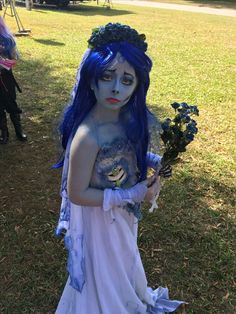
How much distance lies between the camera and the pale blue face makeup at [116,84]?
182cm

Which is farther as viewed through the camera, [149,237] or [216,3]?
[216,3]

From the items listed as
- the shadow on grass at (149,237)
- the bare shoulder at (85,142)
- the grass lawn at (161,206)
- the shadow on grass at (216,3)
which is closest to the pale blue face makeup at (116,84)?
the bare shoulder at (85,142)

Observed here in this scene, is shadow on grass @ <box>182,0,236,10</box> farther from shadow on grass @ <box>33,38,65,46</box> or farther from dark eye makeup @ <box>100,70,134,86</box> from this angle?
dark eye makeup @ <box>100,70,134,86</box>

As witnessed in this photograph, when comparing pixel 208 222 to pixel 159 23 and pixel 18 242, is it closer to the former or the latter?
pixel 18 242

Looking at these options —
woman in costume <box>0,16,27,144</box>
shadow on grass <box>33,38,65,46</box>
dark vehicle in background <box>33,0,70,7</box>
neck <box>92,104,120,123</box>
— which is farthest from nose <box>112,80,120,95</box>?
dark vehicle in background <box>33,0,70,7</box>

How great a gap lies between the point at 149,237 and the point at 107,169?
5.82 feet

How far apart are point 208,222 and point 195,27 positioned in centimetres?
1273

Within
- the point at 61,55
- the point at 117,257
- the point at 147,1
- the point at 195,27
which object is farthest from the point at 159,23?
the point at 117,257

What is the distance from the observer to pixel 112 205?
201 centimetres

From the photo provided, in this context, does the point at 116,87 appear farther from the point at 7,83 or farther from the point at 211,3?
the point at 211,3

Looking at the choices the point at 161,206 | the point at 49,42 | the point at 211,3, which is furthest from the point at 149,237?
the point at 211,3

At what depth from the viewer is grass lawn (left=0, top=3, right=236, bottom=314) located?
3170 millimetres

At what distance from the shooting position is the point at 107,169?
204 cm

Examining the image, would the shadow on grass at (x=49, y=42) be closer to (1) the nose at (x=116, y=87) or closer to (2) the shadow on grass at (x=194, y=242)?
(2) the shadow on grass at (x=194, y=242)
